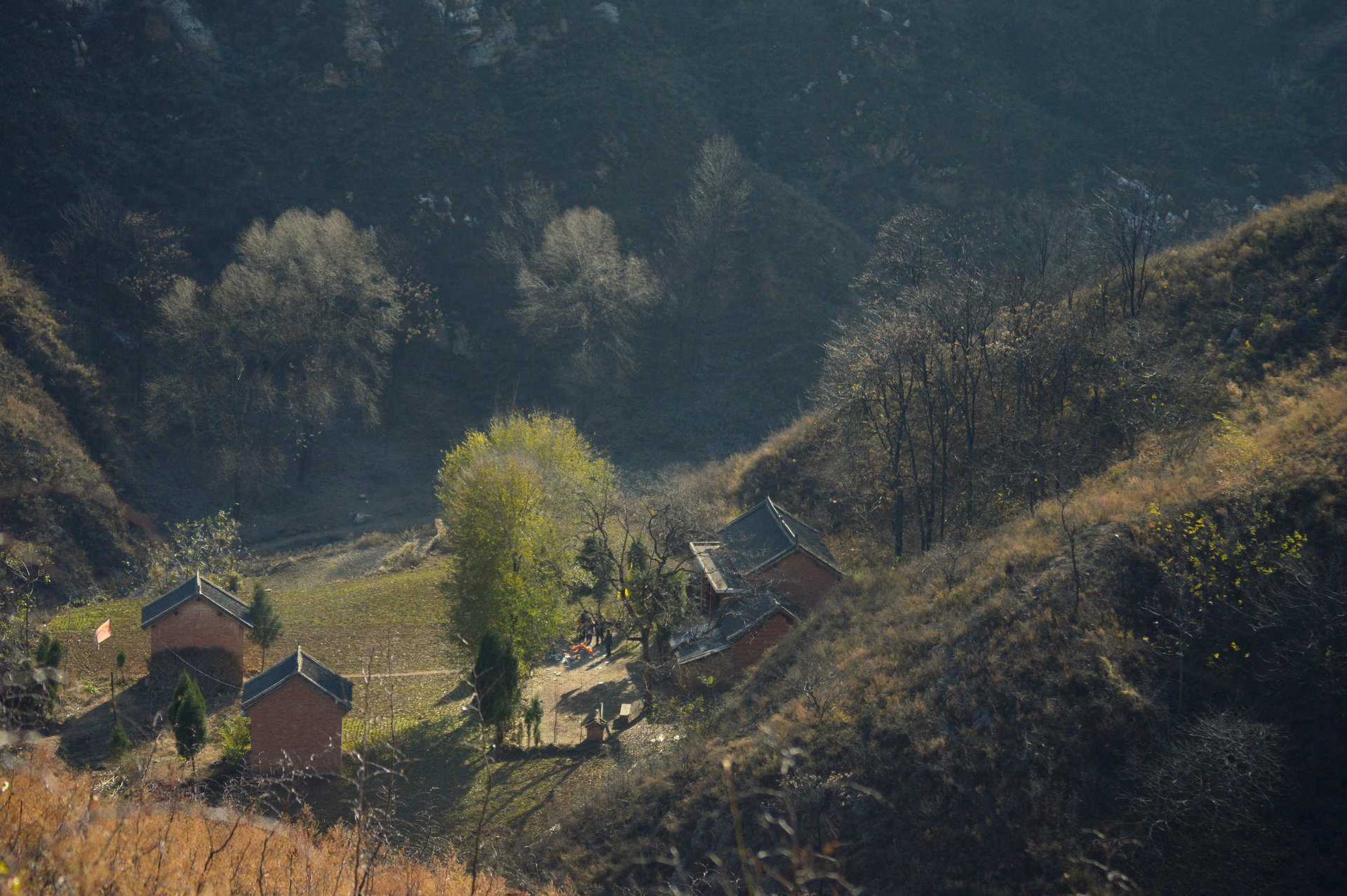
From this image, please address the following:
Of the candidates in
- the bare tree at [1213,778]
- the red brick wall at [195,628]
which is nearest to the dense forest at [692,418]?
the bare tree at [1213,778]

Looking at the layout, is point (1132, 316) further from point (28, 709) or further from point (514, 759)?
point (28, 709)

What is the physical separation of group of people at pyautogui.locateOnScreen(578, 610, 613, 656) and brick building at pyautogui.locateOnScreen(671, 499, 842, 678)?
171 inches

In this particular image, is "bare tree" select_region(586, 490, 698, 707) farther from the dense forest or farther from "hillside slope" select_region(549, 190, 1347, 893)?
"hillside slope" select_region(549, 190, 1347, 893)

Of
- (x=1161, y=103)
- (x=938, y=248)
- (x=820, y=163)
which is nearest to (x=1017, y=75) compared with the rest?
(x=1161, y=103)

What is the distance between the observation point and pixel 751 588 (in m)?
25.0

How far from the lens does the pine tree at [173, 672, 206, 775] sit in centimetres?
2009

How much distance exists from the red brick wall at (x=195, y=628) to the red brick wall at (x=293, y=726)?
694cm

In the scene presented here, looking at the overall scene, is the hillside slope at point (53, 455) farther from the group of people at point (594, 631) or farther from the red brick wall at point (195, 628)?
the group of people at point (594, 631)

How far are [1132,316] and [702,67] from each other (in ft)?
184

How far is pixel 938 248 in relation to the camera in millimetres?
55719

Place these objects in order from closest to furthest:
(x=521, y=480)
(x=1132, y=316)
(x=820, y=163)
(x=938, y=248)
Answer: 1. (x=521, y=480)
2. (x=1132, y=316)
3. (x=938, y=248)
4. (x=820, y=163)

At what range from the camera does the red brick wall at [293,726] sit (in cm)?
2102

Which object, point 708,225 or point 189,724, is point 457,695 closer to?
point 189,724

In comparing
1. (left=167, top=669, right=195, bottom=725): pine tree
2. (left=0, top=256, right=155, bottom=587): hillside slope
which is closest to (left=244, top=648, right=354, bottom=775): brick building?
(left=167, top=669, right=195, bottom=725): pine tree
